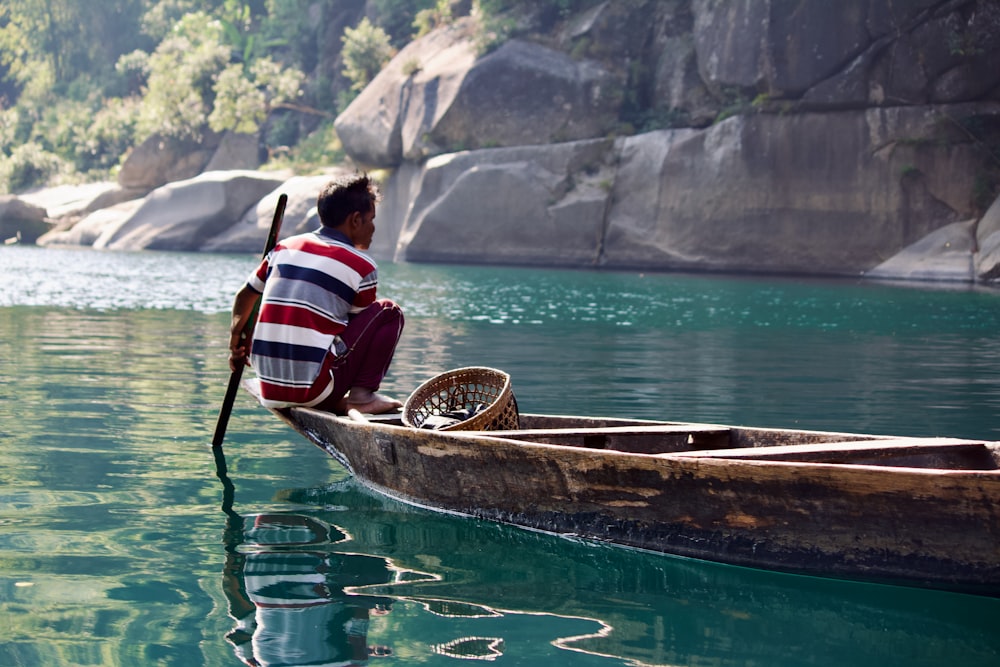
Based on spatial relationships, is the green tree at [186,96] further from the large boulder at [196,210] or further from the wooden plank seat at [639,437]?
the wooden plank seat at [639,437]

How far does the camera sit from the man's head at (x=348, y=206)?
5109 millimetres

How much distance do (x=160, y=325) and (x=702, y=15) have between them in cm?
1800

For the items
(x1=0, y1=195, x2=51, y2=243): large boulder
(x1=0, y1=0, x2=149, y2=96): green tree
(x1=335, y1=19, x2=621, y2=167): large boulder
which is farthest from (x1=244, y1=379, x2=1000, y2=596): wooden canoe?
A: (x1=0, y1=0, x2=149, y2=96): green tree

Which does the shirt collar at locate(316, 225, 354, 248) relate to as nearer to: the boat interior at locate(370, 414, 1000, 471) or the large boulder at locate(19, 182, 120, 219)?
the boat interior at locate(370, 414, 1000, 471)

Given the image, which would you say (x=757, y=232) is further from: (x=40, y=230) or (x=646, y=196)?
(x=40, y=230)

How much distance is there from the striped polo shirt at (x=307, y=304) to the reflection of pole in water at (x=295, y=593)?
30.7 inches

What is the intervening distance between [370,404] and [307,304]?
738 millimetres

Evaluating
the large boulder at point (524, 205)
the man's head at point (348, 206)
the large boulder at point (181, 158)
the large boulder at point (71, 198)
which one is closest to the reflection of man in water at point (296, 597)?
the man's head at point (348, 206)

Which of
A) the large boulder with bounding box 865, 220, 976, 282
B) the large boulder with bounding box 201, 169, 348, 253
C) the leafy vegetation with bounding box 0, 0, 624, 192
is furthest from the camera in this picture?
the leafy vegetation with bounding box 0, 0, 624, 192

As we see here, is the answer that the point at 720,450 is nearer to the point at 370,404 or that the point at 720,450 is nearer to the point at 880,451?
the point at 880,451

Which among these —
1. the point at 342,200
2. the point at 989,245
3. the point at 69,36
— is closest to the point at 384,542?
the point at 342,200

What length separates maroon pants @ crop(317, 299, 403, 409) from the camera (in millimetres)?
5293

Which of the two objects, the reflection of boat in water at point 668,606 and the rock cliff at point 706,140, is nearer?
the reflection of boat in water at point 668,606

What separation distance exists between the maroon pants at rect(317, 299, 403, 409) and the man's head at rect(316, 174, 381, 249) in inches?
14.8
